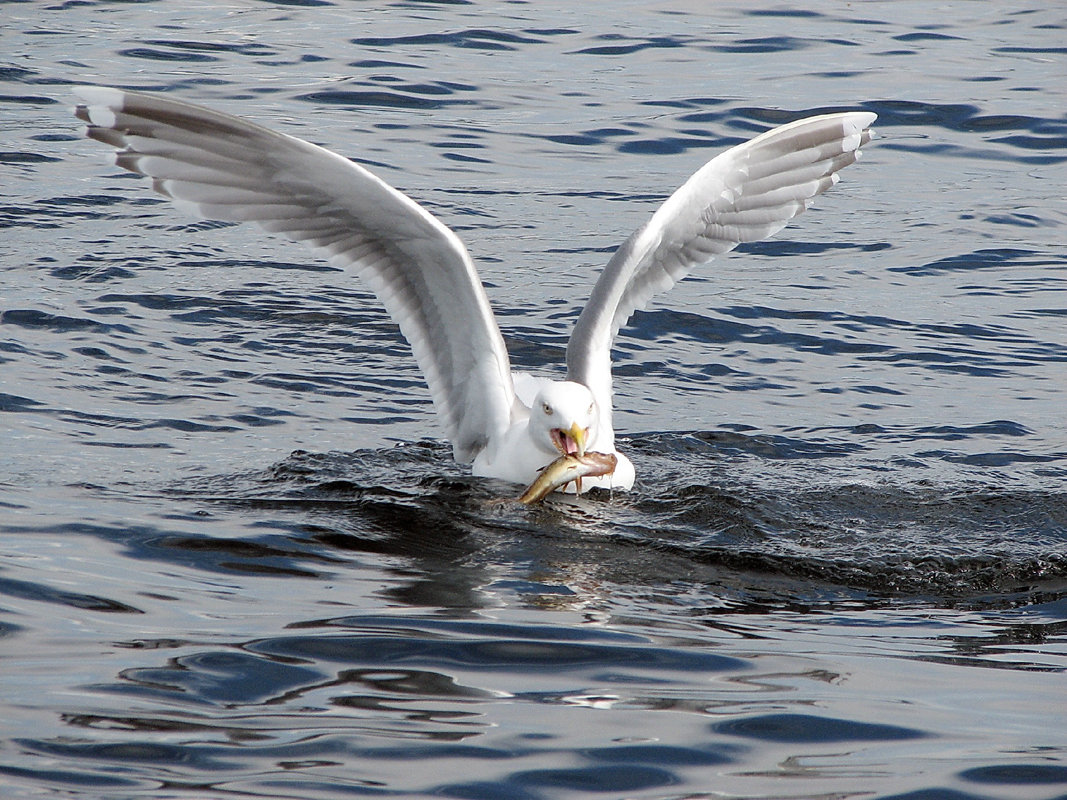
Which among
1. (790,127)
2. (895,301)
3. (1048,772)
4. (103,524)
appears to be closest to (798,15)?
(895,301)

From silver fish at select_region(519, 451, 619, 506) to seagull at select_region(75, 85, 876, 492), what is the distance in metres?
0.11

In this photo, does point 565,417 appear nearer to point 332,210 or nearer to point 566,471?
point 566,471

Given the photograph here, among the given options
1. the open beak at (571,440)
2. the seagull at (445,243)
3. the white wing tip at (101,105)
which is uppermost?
the white wing tip at (101,105)

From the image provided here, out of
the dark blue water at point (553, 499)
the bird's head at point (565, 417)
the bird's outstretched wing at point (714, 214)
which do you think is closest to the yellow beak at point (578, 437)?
the bird's head at point (565, 417)

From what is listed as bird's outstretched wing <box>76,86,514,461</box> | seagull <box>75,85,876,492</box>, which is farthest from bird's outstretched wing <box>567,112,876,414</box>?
bird's outstretched wing <box>76,86,514,461</box>

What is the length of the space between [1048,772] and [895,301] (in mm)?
6006

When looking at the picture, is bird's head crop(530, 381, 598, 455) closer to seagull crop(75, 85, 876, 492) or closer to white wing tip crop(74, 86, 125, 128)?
seagull crop(75, 85, 876, 492)

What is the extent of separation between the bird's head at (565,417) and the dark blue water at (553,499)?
30 cm

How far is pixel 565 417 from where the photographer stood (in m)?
6.27

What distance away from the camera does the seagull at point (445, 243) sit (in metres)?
6.33

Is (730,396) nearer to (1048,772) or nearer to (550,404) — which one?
(550,404)

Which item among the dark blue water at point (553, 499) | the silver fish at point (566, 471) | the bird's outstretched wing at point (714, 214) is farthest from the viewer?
the bird's outstretched wing at point (714, 214)

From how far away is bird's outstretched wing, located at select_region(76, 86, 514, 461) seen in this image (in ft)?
20.7

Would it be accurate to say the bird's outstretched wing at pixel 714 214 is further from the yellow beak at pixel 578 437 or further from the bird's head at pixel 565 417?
the yellow beak at pixel 578 437
